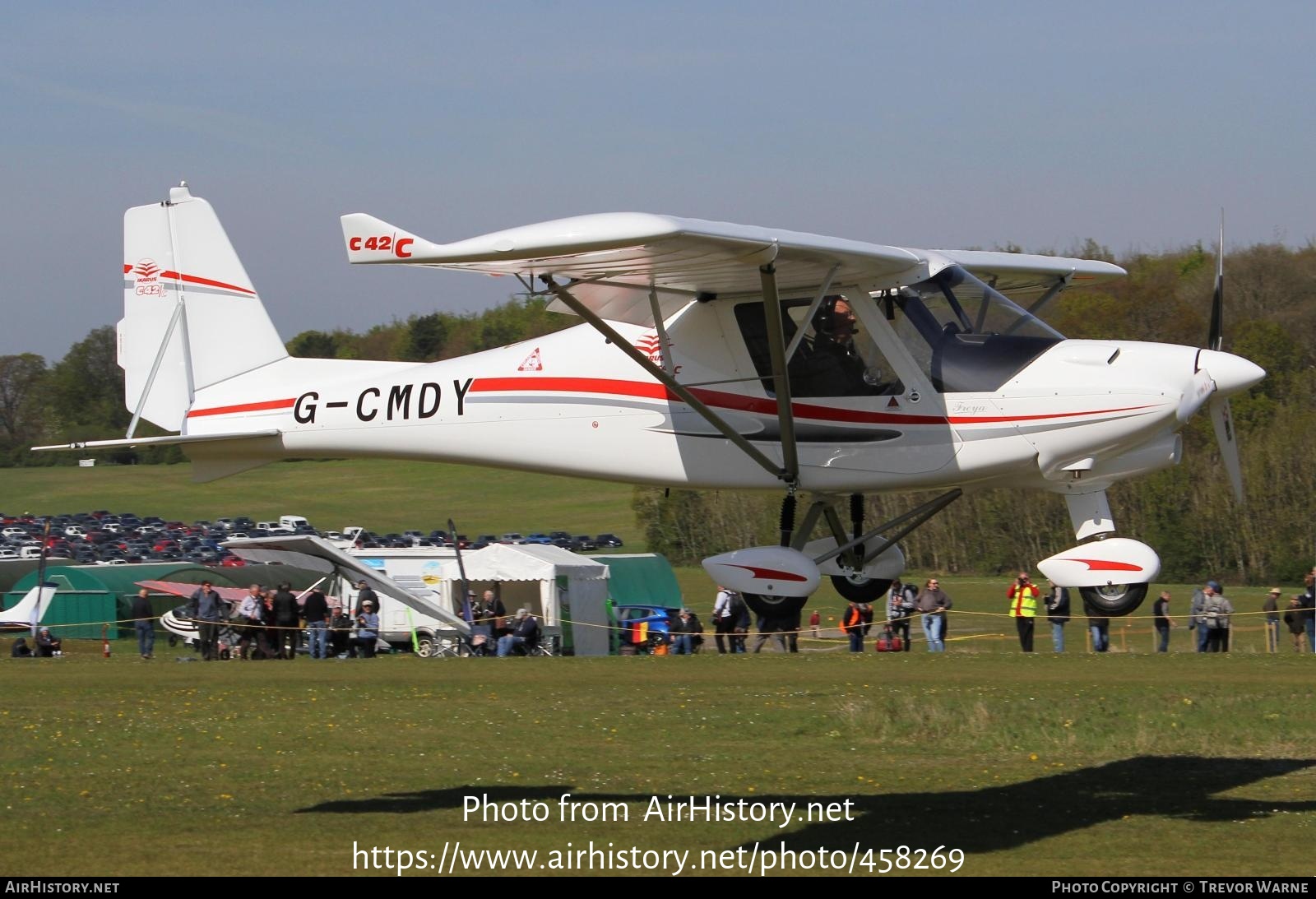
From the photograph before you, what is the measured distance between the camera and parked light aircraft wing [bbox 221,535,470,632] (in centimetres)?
2808

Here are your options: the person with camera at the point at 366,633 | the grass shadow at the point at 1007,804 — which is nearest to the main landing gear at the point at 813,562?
the grass shadow at the point at 1007,804

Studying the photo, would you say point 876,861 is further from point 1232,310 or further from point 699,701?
point 1232,310

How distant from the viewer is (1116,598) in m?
12.3

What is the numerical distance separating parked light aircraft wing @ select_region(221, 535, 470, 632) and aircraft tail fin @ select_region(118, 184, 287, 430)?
38.6 feet

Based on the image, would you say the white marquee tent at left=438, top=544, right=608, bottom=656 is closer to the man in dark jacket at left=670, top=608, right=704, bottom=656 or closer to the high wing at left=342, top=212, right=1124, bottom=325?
the man in dark jacket at left=670, top=608, right=704, bottom=656

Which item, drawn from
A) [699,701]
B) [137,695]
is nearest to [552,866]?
[699,701]

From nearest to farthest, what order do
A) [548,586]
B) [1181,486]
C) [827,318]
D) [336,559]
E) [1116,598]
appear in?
1. [1116,598]
2. [827,318]
3. [548,586]
4. [336,559]
5. [1181,486]

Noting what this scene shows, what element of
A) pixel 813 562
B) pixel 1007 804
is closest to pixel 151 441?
pixel 813 562

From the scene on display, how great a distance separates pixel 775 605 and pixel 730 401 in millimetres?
1764

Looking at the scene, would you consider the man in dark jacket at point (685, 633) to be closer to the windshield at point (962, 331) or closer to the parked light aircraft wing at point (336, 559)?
the parked light aircraft wing at point (336, 559)

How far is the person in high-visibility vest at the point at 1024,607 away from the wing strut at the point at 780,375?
31.7 feet

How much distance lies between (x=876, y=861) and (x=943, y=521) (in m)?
38.6

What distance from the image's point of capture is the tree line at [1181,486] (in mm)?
42594

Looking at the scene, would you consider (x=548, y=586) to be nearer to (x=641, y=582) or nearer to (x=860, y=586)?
(x=641, y=582)
